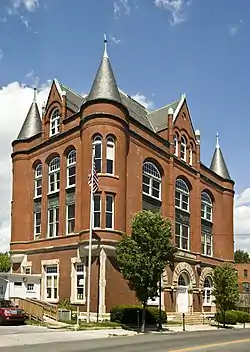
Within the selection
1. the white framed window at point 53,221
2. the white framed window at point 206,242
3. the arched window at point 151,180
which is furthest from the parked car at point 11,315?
the white framed window at point 206,242

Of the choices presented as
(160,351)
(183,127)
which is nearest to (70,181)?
(183,127)

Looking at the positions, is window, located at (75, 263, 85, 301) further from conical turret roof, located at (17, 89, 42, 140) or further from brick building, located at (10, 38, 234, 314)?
conical turret roof, located at (17, 89, 42, 140)

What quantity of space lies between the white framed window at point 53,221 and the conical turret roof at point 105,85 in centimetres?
992

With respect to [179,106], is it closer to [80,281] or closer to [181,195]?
[181,195]

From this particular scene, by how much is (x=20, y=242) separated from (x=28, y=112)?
12505 millimetres

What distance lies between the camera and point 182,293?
1966 inches

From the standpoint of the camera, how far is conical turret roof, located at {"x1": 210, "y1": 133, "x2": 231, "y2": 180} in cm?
6222

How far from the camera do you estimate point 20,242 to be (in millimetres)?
47750

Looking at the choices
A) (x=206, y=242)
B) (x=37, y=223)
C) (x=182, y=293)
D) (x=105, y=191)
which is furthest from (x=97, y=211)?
(x=206, y=242)

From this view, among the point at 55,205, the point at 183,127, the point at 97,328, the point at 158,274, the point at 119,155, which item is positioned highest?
the point at 183,127

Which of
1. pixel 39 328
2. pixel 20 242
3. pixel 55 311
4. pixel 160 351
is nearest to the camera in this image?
pixel 160 351

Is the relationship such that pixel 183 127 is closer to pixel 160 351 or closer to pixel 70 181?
pixel 70 181

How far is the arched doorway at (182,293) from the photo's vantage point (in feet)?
161

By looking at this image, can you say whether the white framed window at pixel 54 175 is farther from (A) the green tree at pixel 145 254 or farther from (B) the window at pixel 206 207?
(B) the window at pixel 206 207
